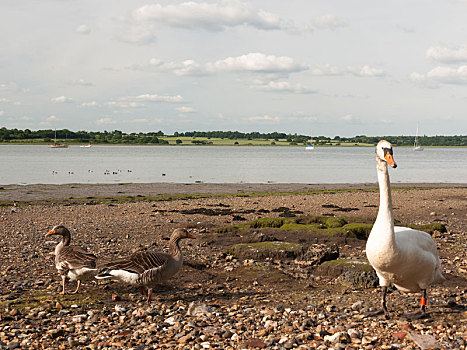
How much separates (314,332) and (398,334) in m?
1.38

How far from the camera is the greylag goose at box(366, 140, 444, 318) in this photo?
8.34 meters

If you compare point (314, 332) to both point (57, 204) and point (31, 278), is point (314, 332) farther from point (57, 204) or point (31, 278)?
point (57, 204)

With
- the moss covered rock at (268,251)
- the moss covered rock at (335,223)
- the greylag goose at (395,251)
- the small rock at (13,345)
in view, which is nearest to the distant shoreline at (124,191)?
the moss covered rock at (335,223)

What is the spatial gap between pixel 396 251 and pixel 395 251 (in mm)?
22

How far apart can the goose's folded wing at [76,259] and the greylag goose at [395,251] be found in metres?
6.24

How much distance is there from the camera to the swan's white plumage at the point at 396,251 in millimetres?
8344

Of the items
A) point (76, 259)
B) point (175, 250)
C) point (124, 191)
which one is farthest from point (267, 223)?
point (124, 191)

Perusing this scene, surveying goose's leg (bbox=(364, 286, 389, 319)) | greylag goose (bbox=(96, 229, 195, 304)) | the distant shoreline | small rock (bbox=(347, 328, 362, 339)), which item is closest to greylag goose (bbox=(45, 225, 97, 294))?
greylag goose (bbox=(96, 229, 195, 304))

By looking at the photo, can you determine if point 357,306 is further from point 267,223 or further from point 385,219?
point 267,223

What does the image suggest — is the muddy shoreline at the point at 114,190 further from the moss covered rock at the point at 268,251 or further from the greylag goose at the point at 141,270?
the greylag goose at the point at 141,270

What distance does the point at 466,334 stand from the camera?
25.7ft

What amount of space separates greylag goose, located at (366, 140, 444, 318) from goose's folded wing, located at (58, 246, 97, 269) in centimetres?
624

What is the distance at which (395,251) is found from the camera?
8.34m

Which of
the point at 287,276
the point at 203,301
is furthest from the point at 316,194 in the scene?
the point at 203,301
